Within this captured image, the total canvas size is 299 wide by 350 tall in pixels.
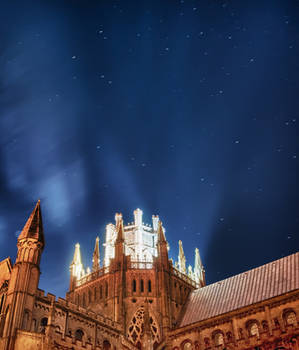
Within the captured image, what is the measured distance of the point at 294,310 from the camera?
43.5m

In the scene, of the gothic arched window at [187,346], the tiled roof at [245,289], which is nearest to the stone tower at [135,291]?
the tiled roof at [245,289]

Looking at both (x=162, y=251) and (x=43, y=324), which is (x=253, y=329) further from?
(x=43, y=324)

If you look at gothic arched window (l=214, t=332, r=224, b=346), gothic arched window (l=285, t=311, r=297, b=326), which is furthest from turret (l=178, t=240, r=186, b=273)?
gothic arched window (l=285, t=311, r=297, b=326)

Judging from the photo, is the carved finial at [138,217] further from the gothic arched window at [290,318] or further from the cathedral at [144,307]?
the gothic arched window at [290,318]

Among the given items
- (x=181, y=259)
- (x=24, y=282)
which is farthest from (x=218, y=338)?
(x=181, y=259)

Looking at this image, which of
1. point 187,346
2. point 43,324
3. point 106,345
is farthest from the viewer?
point 187,346

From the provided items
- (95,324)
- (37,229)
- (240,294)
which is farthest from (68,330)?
(240,294)

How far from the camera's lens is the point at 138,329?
54219 millimetres

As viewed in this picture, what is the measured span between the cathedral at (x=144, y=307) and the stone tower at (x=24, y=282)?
0.09 metres

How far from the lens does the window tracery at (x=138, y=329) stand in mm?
53438

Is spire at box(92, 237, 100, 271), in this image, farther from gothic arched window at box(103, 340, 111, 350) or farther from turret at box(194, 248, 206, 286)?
gothic arched window at box(103, 340, 111, 350)

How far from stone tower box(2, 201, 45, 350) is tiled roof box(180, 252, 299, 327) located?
23.4m

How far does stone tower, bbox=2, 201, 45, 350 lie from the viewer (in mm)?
36688

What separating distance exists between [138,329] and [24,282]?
20652mm
